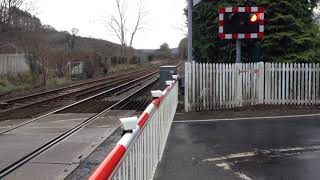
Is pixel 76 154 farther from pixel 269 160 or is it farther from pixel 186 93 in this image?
pixel 186 93

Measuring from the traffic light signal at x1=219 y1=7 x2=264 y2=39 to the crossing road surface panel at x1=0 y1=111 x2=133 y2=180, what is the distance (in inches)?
168

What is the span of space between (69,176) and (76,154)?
1451 millimetres

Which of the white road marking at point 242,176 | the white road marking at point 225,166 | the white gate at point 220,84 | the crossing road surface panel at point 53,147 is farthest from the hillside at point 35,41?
the white road marking at point 242,176

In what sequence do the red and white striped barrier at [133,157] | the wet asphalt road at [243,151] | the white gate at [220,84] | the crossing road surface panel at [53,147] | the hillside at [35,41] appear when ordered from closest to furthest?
the red and white striped barrier at [133,157] < the wet asphalt road at [243,151] < the crossing road surface panel at [53,147] < the white gate at [220,84] < the hillside at [35,41]

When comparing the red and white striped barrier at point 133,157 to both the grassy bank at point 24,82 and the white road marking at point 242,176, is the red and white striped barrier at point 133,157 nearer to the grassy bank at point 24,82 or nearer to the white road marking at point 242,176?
the white road marking at point 242,176

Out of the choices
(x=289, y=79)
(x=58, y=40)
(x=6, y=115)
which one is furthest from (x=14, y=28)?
(x=289, y=79)

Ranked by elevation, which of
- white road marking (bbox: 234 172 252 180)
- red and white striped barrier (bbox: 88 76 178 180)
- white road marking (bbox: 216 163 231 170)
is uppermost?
red and white striped barrier (bbox: 88 76 178 180)

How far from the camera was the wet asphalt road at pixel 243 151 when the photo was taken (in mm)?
6844

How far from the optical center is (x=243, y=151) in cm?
830

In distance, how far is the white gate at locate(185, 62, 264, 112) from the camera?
A: 14.0 metres

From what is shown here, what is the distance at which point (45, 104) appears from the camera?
1791 centimetres

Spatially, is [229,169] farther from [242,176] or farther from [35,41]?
[35,41]

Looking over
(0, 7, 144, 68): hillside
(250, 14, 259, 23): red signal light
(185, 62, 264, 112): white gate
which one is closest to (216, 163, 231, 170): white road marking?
(185, 62, 264, 112): white gate

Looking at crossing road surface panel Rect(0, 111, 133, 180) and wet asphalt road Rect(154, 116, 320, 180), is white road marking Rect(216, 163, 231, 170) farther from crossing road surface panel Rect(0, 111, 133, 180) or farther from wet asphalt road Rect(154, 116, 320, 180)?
crossing road surface panel Rect(0, 111, 133, 180)
